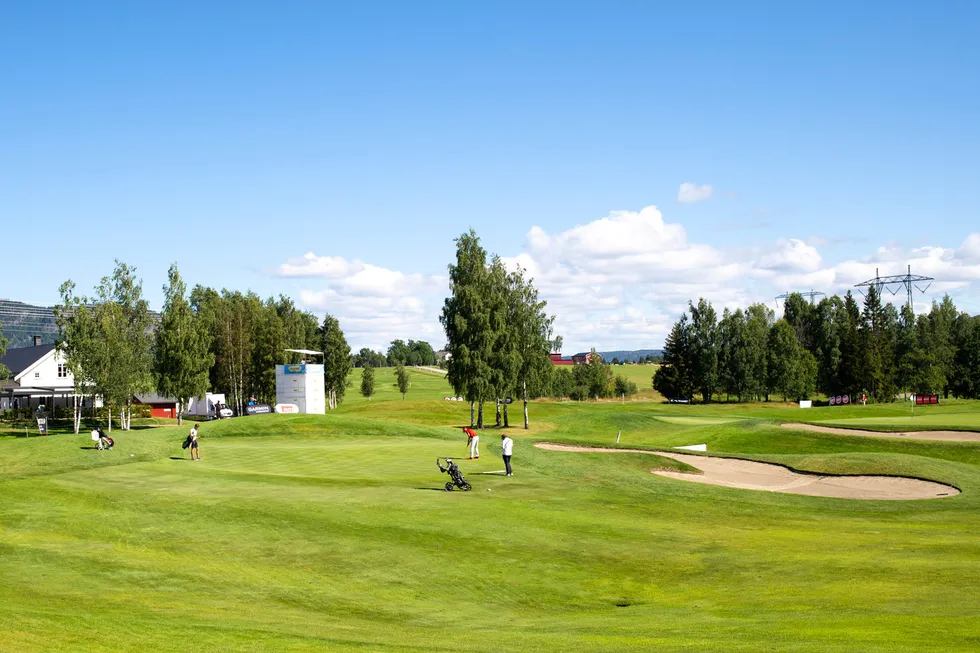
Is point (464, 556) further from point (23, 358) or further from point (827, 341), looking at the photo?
point (827, 341)

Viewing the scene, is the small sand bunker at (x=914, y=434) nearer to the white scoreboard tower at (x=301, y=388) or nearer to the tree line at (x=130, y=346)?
the white scoreboard tower at (x=301, y=388)

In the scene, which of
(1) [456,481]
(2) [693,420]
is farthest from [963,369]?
(1) [456,481]

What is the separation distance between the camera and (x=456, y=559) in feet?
82.7

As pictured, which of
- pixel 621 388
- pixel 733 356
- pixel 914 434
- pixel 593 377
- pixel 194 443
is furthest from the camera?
pixel 621 388

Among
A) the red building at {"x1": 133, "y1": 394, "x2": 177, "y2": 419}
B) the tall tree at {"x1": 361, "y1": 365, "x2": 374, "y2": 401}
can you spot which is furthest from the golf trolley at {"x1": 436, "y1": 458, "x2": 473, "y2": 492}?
the tall tree at {"x1": 361, "y1": 365, "x2": 374, "y2": 401}

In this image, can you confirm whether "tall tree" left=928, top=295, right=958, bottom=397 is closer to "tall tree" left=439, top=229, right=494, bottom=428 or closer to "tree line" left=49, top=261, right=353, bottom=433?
"tall tree" left=439, top=229, right=494, bottom=428

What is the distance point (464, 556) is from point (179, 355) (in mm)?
63051

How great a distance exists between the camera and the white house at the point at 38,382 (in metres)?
97.9

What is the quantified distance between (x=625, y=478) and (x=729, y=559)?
54.4 ft

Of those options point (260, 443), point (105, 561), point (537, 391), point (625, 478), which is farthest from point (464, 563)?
point (537, 391)

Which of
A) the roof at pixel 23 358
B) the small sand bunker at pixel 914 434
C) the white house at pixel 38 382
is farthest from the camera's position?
the roof at pixel 23 358

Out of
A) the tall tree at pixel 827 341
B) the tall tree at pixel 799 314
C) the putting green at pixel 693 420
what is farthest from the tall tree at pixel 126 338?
the tall tree at pixel 799 314

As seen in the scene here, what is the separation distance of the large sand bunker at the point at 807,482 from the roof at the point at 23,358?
280ft

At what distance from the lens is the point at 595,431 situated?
287ft
